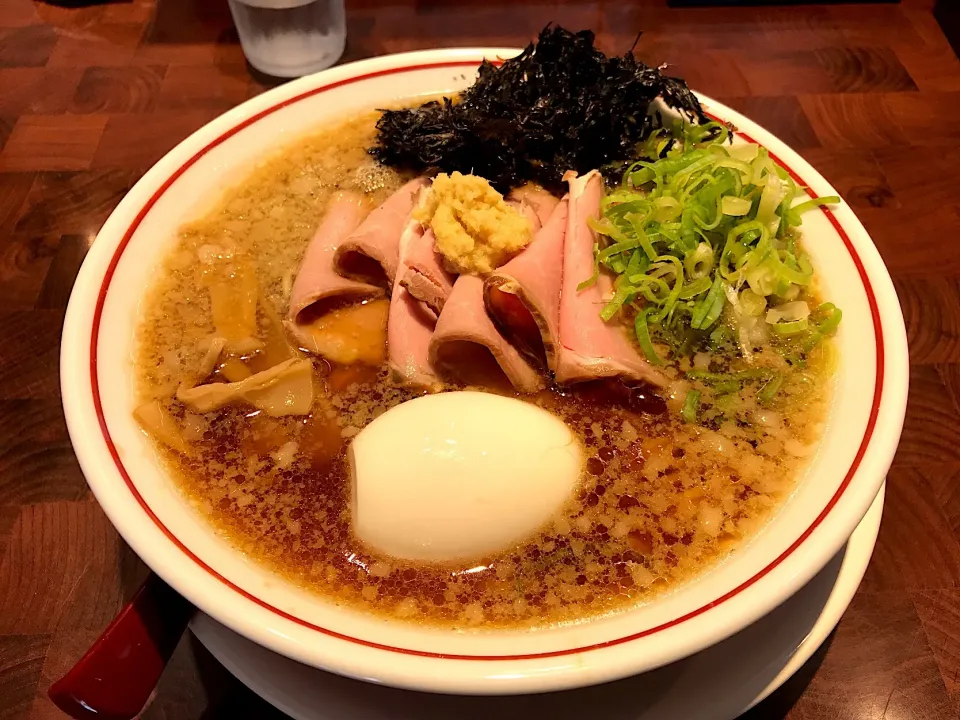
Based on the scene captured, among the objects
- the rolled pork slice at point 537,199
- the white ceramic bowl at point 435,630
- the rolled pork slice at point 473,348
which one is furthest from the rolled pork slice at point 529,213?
the white ceramic bowl at point 435,630

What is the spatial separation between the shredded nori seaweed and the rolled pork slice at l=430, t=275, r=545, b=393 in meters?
0.41

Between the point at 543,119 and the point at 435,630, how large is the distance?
1.13 metres

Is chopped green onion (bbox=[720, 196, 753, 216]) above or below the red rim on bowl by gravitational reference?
above

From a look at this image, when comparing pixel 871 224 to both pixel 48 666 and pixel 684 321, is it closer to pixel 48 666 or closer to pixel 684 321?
pixel 684 321

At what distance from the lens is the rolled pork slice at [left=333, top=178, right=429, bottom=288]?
54.1 inches

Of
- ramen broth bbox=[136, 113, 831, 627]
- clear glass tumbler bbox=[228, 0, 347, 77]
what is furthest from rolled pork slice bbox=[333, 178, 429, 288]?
clear glass tumbler bbox=[228, 0, 347, 77]

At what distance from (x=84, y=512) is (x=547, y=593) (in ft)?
3.29

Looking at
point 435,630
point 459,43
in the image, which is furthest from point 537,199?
point 459,43

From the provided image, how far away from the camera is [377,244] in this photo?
138cm

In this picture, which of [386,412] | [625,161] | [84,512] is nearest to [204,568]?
[386,412]

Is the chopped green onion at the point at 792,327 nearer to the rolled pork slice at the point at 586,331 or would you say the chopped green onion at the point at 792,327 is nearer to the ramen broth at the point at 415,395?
the ramen broth at the point at 415,395

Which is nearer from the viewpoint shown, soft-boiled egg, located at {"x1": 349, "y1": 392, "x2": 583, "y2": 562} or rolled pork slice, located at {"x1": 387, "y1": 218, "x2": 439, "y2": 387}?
soft-boiled egg, located at {"x1": 349, "y1": 392, "x2": 583, "y2": 562}

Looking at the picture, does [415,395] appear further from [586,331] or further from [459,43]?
[459,43]

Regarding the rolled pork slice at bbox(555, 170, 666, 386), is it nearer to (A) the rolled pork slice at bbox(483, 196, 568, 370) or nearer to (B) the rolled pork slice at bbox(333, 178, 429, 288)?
(A) the rolled pork slice at bbox(483, 196, 568, 370)
